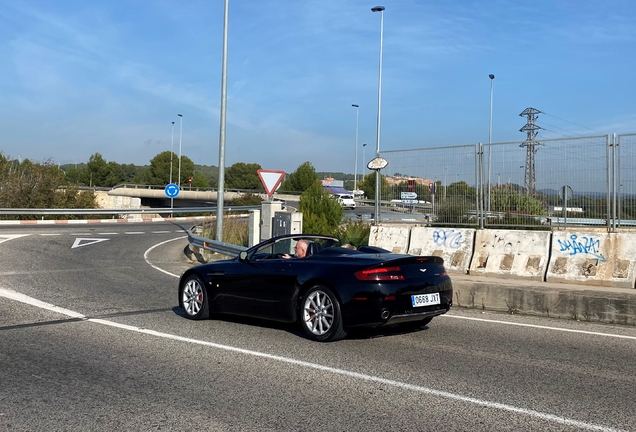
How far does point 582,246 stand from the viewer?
1138 cm

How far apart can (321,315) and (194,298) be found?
2.58m

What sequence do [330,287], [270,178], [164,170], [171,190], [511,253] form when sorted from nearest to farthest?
1. [330,287]
2. [511,253]
3. [270,178]
4. [171,190]
5. [164,170]

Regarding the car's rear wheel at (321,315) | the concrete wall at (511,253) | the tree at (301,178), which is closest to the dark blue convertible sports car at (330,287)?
the car's rear wheel at (321,315)

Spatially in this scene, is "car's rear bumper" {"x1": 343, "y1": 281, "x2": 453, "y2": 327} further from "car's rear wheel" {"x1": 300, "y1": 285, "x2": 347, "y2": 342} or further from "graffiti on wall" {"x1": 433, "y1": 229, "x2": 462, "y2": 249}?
"graffiti on wall" {"x1": 433, "y1": 229, "x2": 462, "y2": 249}

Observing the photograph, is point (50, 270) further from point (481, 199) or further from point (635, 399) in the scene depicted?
point (635, 399)

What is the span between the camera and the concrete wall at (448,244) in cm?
1320

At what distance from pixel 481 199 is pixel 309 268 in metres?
6.73

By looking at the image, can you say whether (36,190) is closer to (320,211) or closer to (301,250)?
(320,211)

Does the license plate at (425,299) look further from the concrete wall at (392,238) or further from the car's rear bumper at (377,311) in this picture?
the concrete wall at (392,238)

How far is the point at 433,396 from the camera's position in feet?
18.0

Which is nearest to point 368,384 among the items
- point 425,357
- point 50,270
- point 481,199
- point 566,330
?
point 425,357

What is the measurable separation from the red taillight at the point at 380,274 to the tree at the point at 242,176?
150 m

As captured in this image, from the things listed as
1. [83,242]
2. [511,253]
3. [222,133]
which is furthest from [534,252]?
[83,242]

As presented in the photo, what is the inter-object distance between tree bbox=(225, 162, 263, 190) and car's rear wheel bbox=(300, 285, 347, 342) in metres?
149
